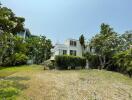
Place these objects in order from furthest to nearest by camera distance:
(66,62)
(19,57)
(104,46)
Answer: (104,46) < (66,62) < (19,57)

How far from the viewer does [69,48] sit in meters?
48.0

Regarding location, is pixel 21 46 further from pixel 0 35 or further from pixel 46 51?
pixel 46 51

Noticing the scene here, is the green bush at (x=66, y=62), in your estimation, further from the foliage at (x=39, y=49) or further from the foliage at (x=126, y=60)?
the foliage at (x=39, y=49)

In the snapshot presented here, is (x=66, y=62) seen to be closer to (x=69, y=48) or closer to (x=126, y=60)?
(x=126, y=60)

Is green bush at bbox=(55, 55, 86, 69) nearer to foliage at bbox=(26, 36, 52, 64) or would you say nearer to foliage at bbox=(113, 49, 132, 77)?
foliage at bbox=(113, 49, 132, 77)

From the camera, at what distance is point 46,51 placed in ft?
172

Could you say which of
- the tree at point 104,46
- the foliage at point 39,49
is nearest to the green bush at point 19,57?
the foliage at point 39,49

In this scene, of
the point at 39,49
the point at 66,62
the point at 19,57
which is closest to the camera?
the point at 19,57

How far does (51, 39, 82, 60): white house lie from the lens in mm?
47219

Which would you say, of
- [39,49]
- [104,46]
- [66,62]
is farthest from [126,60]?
[39,49]

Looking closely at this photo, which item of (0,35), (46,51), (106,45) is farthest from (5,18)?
(46,51)

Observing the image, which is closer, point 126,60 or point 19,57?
point 19,57

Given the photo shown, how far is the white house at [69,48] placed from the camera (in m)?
47.2

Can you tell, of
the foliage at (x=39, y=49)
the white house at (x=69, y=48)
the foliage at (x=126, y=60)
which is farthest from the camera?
the foliage at (x=39, y=49)
